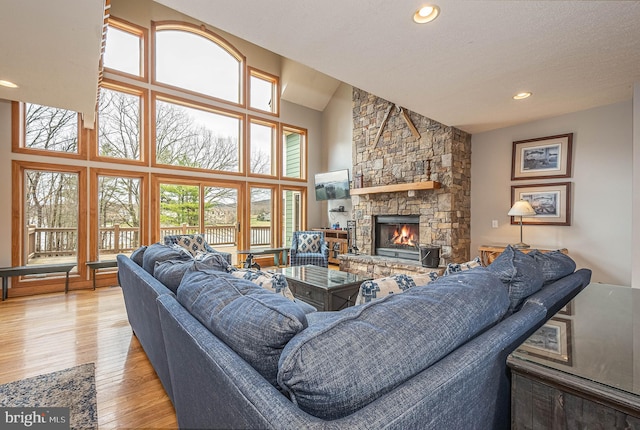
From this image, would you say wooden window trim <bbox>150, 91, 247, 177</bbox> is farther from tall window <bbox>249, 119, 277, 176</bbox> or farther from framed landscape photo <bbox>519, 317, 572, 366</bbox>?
framed landscape photo <bbox>519, 317, 572, 366</bbox>

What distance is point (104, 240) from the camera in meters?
4.88

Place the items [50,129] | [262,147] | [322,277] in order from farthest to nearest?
[262,147], [50,129], [322,277]

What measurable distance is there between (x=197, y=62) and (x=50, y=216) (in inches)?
150

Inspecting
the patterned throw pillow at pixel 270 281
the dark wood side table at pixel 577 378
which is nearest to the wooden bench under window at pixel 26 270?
the patterned throw pillow at pixel 270 281

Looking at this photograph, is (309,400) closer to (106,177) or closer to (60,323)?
(60,323)

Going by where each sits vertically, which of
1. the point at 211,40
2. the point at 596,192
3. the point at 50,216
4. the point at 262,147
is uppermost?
the point at 211,40

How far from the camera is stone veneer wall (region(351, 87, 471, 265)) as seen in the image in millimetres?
4594

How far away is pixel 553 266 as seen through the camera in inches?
69.6

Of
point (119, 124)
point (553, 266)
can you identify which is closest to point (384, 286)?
point (553, 266)

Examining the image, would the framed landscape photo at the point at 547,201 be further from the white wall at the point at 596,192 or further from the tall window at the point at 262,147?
the tall window at the point at 262,147

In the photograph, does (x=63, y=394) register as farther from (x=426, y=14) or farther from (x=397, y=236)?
(x=397, y=236)

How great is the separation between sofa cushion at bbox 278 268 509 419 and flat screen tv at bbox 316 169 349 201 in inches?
212

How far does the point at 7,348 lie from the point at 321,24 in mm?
3784

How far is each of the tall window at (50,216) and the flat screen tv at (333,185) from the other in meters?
4.46
